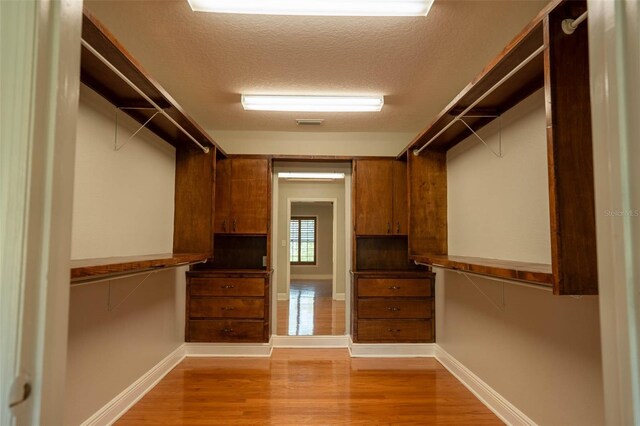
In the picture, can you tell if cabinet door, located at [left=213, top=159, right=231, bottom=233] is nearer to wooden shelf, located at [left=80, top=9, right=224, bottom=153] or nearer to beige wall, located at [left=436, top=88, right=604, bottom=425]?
wooden shelf, located at [left=80, top=9, right=224, bottom=153]

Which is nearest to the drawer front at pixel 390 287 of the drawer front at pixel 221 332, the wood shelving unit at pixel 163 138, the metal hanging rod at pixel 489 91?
the drawer front at pixel 221 332

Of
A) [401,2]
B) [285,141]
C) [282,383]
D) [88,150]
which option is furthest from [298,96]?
[282,383]

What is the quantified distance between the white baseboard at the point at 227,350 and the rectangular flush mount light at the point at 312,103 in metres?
2.42

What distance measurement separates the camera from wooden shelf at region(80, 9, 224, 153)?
5.44 feet

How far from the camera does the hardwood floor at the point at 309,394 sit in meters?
2.54

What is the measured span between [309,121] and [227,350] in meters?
2.56

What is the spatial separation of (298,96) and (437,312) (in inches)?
104

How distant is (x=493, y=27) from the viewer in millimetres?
2164

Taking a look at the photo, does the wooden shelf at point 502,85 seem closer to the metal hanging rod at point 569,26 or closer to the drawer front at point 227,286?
the metal hanging rod at point 569,26

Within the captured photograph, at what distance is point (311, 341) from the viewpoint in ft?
14.0

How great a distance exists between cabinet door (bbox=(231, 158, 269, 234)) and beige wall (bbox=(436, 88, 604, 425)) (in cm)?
197

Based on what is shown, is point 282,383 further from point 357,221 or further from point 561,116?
point 561,116

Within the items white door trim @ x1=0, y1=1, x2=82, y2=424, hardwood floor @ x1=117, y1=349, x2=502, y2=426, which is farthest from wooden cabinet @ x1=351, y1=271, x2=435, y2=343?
white door trim @ x1=0, y1=1, x2=82, y2=424

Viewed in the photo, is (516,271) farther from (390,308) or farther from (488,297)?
(390,308)
